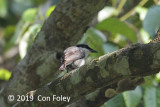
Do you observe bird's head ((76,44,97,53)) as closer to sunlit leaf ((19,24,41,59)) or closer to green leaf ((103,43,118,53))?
green leaf ((103,43,118,53))

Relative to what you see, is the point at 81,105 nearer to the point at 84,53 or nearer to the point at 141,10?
the point at 84,53

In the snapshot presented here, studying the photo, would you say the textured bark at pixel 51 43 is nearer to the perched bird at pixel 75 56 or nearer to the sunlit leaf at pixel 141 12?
the perched bird at pixel 75 56

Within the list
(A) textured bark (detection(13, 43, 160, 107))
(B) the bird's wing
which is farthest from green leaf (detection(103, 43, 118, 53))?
(A) textured bark (detection(13, 43, 160, 107))

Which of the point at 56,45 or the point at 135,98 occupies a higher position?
the point at 56,45

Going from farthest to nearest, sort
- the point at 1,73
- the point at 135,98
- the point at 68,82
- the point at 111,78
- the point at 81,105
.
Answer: the point at 1,73, the point at 135,98, the point at 81,105, the point at 68,82, the point at 111,78

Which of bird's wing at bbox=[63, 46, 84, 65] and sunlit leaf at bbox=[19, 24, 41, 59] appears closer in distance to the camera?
bird's wing at bbox=[63, 46, 84, 65]

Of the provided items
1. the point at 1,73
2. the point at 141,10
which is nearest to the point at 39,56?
the point at 141,10
